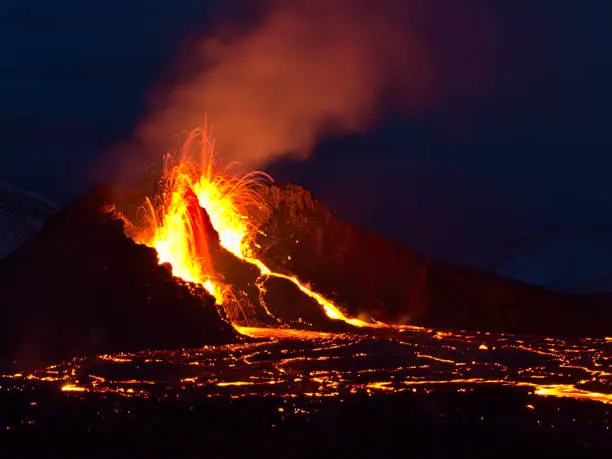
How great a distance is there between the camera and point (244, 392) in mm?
43281

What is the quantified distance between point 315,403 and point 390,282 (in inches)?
1115

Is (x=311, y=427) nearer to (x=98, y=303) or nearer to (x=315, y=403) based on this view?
(x=315, y=403)

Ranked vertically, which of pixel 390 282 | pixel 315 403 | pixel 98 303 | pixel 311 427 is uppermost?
pixel 390 282

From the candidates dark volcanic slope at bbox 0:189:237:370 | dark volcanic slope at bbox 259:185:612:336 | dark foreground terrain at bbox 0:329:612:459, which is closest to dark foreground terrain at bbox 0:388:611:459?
dark foreground terrain at bbox 0:329:612:459

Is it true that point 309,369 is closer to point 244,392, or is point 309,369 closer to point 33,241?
point 244,392

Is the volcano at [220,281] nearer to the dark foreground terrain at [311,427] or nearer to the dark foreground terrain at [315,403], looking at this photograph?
the dark foreground terrain at [315,403]

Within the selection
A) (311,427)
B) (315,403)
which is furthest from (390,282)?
(311,427)

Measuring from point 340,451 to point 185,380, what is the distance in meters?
12.2

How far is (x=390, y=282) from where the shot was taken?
69.2 meters

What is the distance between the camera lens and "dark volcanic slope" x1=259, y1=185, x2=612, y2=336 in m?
67.2

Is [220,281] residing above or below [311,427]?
above

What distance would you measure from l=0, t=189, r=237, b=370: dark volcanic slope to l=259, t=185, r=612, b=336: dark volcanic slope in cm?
1064

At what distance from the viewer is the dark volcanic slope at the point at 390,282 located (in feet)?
221

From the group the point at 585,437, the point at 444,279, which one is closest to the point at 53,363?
the point at 585,437
